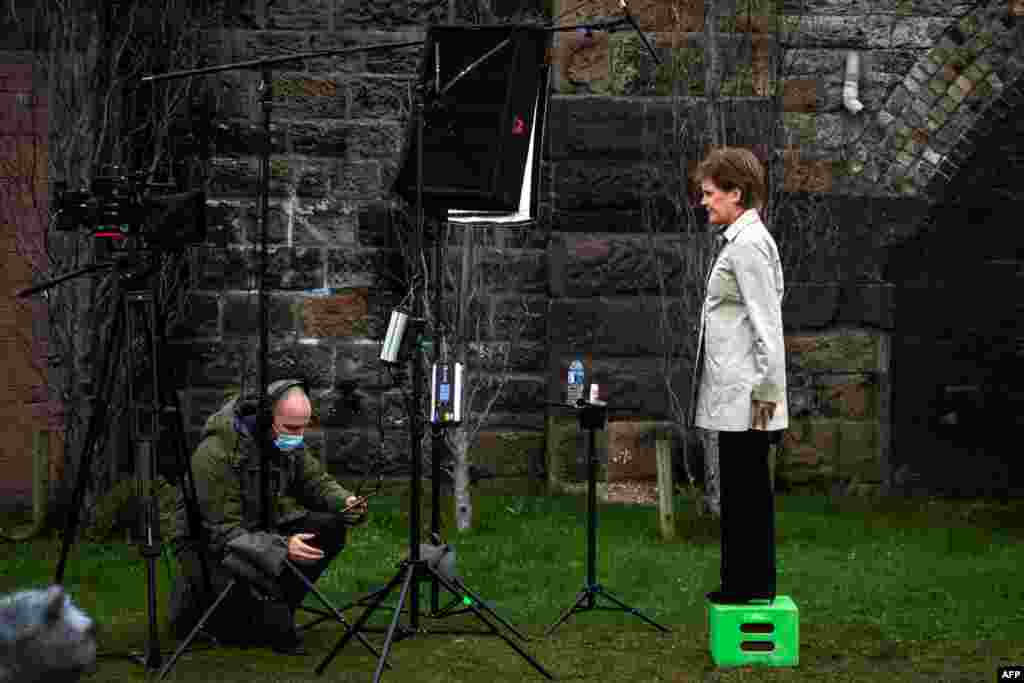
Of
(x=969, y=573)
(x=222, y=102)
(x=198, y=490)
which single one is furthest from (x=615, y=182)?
(x=198, y=490)

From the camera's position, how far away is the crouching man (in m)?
7.40

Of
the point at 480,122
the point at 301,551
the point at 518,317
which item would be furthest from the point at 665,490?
the point at 301,551

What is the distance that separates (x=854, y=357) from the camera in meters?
11.9

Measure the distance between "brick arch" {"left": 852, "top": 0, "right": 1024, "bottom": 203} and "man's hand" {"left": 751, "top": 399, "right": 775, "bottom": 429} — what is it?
5126 millimetres

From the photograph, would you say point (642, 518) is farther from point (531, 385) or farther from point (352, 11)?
point (352, 11)

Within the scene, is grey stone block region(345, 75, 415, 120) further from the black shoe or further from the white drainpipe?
the black shoe

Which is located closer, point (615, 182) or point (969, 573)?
point (969, 573)

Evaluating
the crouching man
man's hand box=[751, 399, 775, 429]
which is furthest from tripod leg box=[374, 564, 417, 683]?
man's hand box=[751, 399, 775, 429]

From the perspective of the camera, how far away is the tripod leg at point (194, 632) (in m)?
6.91

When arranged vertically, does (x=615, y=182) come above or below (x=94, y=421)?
above

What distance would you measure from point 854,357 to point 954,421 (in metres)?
0.81

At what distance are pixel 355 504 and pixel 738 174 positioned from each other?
204cm

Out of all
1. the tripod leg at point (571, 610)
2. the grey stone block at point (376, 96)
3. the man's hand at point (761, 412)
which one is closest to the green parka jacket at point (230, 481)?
the tripod leg at point (571, 610)

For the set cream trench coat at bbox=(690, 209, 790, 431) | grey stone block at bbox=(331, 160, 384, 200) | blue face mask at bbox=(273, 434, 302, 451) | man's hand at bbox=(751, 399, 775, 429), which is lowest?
blue face mask at bbox=(273, 434, 302, 451)
